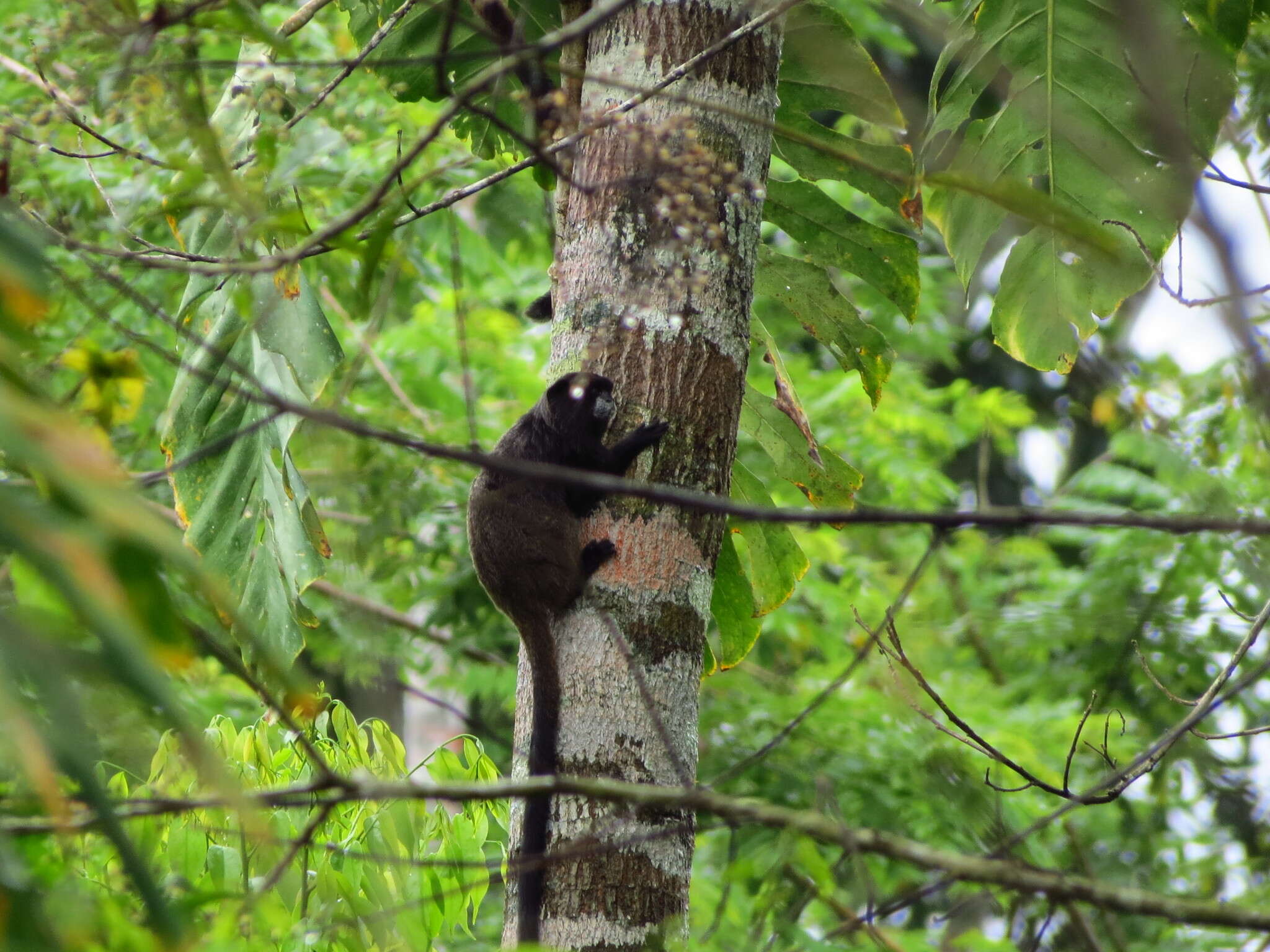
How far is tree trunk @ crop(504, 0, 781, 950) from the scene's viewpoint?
2334 millimetres

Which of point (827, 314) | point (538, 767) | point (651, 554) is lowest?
point (538, 767)

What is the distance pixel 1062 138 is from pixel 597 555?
215 cm

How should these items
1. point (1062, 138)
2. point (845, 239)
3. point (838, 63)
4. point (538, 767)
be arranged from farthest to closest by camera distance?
point (845, 239) → point (1062, 138) → point (838, 63) → point (538, 767)

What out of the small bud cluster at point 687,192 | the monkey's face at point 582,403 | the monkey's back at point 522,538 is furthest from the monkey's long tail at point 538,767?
the small bud cluster at point 687,192

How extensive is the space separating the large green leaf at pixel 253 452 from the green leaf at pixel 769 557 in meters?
1.39

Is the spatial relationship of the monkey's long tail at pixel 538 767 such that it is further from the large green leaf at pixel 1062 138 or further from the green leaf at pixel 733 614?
the large green leaf at pixel 1062 138

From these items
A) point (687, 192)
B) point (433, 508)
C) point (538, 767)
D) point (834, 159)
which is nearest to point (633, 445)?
point (687, 192)

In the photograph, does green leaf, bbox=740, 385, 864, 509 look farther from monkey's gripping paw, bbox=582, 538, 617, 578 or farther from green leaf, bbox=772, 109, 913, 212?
monkey's gripping paw, bbox=582, 538, 617, 578

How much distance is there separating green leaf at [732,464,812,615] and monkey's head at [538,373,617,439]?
0.67 metres

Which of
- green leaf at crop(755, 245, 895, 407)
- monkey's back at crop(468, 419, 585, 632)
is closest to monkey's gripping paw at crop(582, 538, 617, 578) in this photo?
monkey's back at crop(468, 419, 585, 632)

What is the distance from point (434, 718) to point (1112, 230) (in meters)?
7.26

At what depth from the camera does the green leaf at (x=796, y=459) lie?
3.85 m

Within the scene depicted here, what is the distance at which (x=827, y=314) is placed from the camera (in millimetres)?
3883

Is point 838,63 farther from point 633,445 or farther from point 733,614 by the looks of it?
point 733,614
